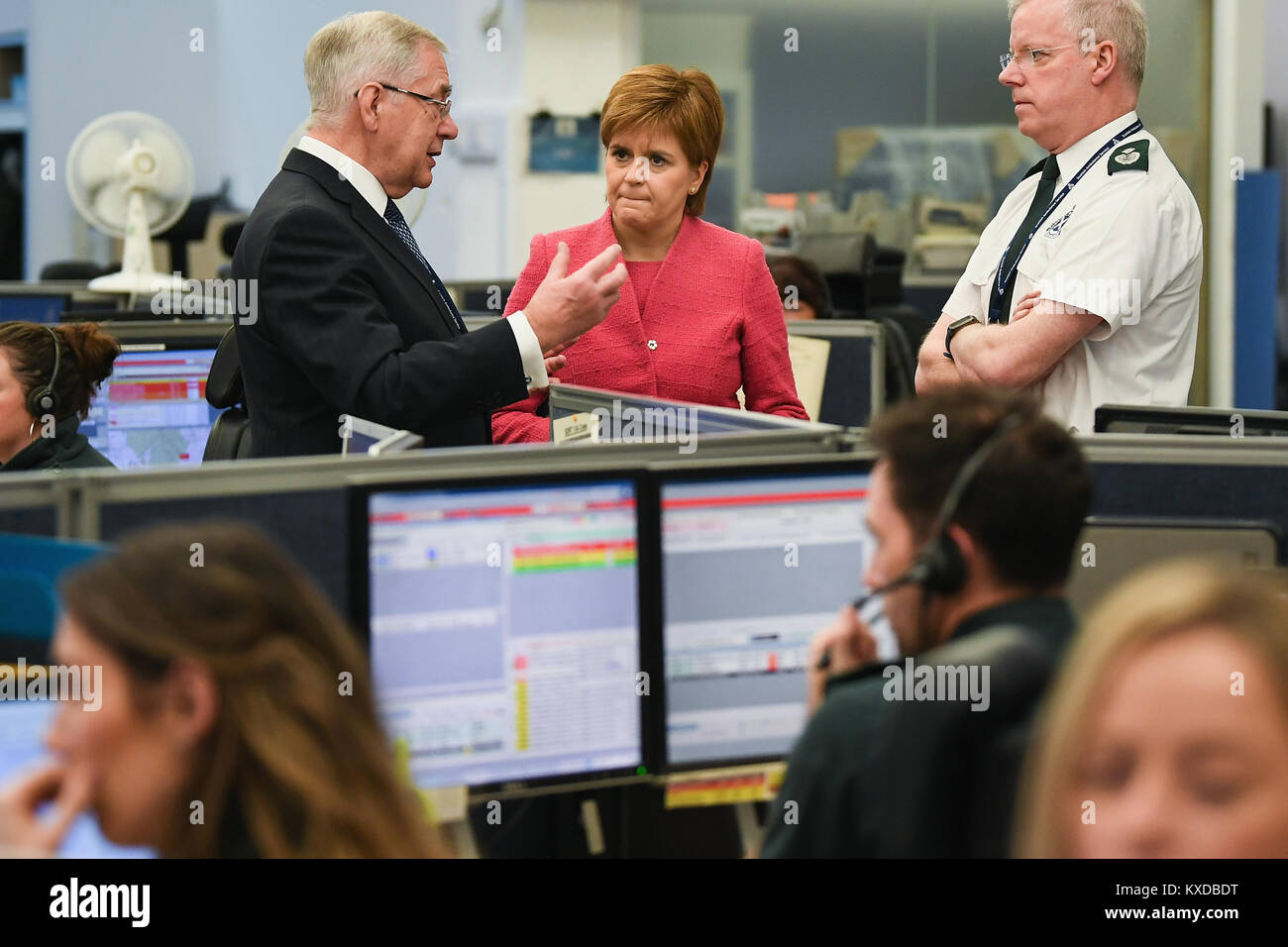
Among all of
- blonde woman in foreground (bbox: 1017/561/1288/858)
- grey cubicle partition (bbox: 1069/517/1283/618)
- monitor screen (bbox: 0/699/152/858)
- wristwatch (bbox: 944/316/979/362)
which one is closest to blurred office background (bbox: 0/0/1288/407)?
wristwatch (bbox: 944/316/979/362)

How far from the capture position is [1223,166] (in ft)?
24.5

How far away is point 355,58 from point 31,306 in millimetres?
2568

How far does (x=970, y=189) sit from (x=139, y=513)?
21.9 feet

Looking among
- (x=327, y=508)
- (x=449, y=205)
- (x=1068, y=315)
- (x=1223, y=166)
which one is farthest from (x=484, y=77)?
(x=327, y=508)

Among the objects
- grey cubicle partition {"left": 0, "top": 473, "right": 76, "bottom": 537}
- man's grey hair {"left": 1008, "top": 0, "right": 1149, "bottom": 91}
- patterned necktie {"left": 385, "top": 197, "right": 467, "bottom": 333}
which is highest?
man's grey hair {"left": 1008, "top": 0, "right": 1149, "bottom": 91}

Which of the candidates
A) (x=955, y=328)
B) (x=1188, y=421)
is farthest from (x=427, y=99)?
(x=1188, y=421)

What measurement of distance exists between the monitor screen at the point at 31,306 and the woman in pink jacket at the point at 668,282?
7.78 ft

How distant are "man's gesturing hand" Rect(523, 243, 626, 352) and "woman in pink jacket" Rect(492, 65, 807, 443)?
334 mm

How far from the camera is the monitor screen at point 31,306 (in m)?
4.45

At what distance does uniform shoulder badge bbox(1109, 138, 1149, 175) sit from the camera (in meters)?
2.36

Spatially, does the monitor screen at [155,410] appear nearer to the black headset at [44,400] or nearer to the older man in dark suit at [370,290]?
the black headset at [44,400]

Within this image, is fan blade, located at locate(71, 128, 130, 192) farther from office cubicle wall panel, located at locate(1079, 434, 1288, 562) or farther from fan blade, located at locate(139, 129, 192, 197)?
office cubicle wall panel, located at locate(1079, 434, 1288, 562)
